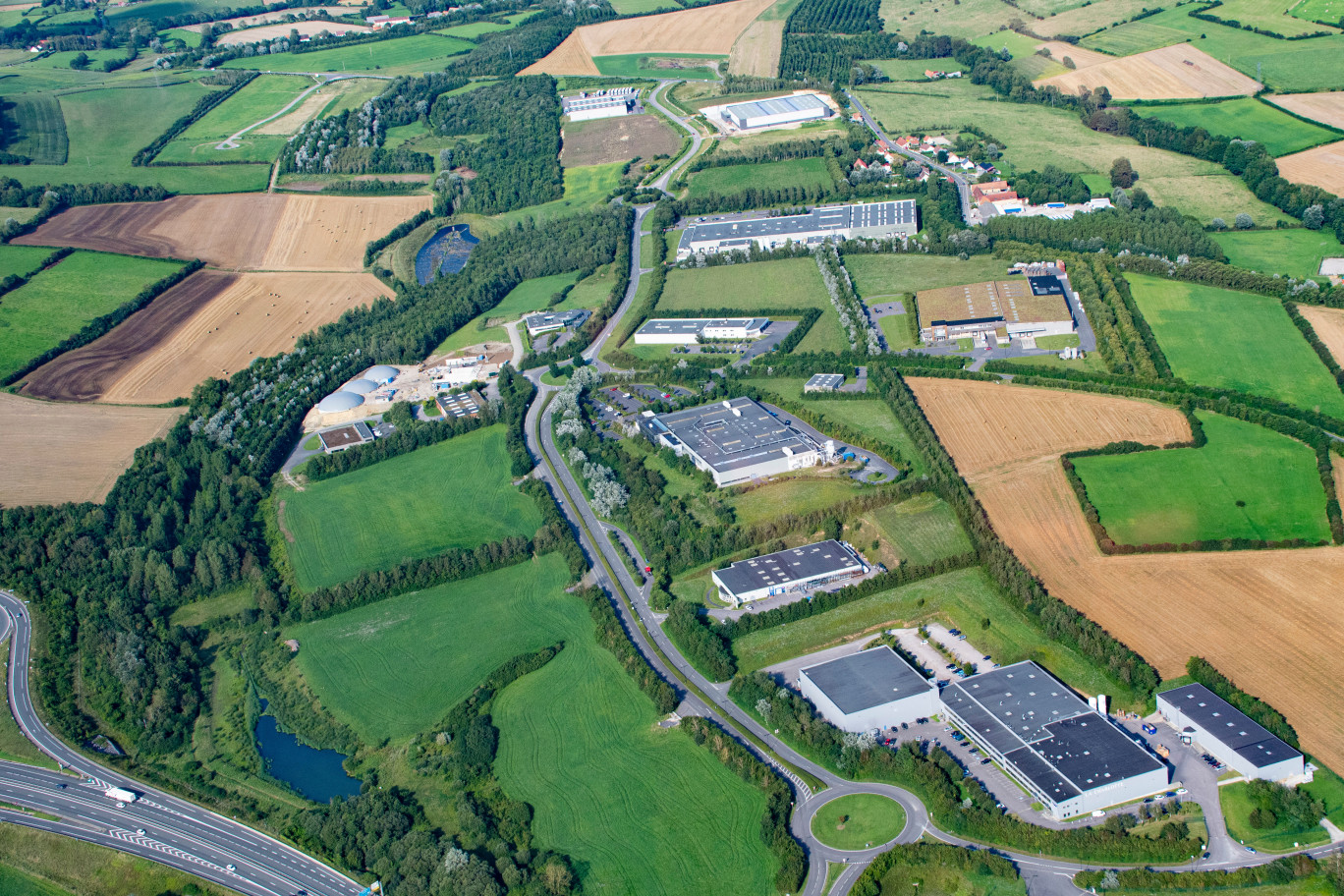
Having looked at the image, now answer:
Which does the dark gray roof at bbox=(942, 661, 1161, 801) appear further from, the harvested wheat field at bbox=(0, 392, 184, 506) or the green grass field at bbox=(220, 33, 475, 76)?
the green grass field at bbox=(220, 33, 475, 76)

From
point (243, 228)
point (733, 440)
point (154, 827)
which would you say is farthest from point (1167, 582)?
point (243, 228)

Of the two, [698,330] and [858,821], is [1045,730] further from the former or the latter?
[698,330]

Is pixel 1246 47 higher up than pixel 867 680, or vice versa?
pixel 1246 47

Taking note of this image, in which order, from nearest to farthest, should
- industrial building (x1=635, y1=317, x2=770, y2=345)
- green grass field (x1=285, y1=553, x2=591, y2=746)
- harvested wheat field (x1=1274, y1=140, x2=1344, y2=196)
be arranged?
green grass field (x1=285, y1=553, x2=591, y2=746) → industrial building (x1=635, y1=317, x2=770, y2=345) → harvested wheat field (x1=1274, y1=140, x2=1344, y2=196)

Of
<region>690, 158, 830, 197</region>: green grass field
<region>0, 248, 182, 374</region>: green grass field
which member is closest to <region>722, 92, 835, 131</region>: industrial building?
<region>690, 158, 830, 197</region>: green grass field

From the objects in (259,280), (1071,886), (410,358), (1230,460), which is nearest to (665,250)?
(410,358)

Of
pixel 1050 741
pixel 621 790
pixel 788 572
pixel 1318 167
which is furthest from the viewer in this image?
pixel 1318 167

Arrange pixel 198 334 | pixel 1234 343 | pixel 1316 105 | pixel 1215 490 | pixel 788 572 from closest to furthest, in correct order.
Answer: pixel 788 572 < pixel 1215 490 < pixel 1234 343 < pixel 198 334 < pixel 1316 105
